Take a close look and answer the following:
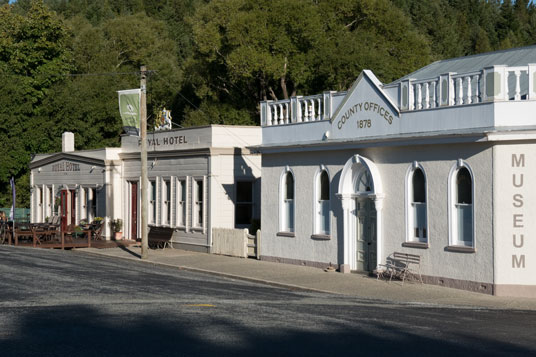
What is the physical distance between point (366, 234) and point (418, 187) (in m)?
2.70

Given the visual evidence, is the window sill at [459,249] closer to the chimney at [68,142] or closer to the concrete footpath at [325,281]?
the concrete footpath at [325,281]

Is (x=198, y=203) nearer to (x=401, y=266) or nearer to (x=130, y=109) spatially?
(x=130, y=109)

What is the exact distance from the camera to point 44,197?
43.8 meters

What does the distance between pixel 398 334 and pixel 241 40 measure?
129ft

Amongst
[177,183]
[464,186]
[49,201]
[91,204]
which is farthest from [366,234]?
[49,201]

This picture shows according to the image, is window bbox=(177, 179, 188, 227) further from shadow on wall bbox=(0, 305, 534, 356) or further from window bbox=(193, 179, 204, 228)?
shadow on wall bbox=(0, 305, 534, 356)

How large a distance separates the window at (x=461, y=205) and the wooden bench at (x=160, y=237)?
15.3 metres

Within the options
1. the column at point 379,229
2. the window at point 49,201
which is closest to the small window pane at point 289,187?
the column at point 379,229

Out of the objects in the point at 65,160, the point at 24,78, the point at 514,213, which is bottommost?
the point at 514,213

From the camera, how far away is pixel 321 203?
82.0ft

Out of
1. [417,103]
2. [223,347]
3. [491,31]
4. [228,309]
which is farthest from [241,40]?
[491,31]

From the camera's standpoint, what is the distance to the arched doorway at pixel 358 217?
75.3ft

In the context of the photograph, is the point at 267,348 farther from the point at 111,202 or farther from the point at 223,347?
the point at 111,202

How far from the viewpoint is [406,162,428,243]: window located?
69.1 ft
